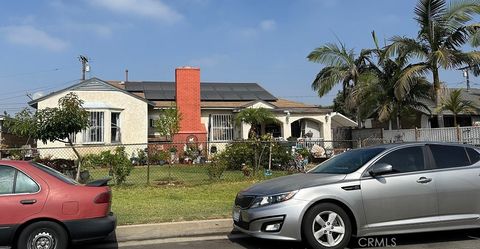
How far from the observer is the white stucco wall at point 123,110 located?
2512 centimetres

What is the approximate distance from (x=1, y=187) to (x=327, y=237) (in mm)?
4351

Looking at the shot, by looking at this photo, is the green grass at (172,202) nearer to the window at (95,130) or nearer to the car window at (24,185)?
the car window at (24,185)

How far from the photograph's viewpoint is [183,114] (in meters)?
27.8

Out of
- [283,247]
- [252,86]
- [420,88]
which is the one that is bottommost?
[283,247]

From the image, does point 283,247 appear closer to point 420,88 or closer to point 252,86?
point 420,88

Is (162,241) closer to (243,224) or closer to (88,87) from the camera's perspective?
(243,224)

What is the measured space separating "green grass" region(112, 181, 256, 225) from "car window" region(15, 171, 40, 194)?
2423 mm

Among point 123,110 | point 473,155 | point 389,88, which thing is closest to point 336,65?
point 389,88

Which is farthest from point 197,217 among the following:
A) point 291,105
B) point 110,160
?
point 291,105

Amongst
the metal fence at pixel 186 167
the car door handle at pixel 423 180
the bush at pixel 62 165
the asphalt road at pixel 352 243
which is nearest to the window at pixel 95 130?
the metal fence at pixel 186 167

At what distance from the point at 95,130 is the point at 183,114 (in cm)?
512

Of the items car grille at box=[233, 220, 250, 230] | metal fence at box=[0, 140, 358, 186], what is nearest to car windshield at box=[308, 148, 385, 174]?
car grille at box=[233, 220, 250, 230]

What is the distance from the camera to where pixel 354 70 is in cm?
2638

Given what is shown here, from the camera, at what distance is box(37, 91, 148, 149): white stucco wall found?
25125 millimetres
